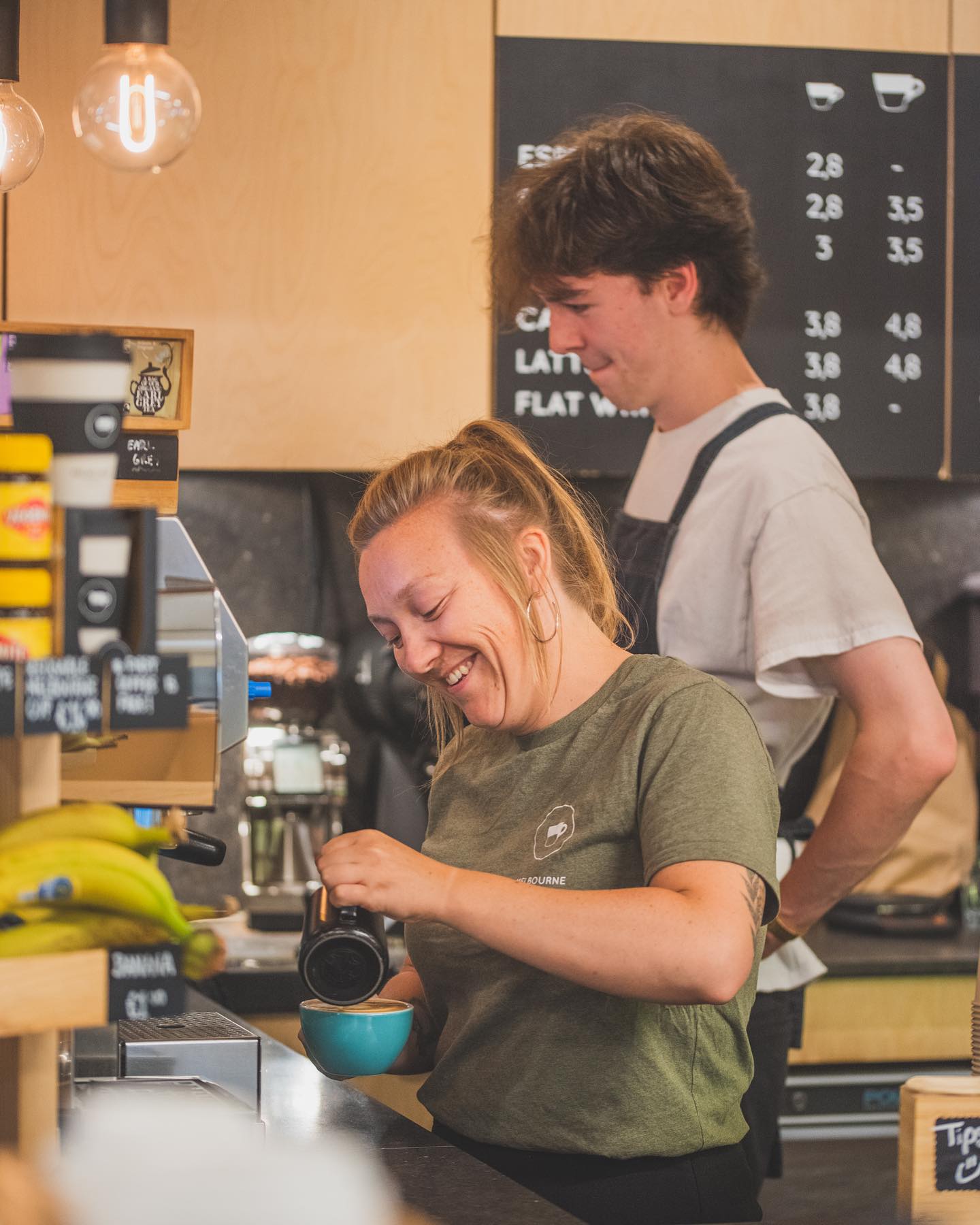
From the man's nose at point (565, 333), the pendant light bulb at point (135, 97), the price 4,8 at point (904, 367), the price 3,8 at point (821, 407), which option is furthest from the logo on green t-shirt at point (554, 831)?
the price 4,8 at point (904, 367)

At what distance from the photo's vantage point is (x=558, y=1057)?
134cm

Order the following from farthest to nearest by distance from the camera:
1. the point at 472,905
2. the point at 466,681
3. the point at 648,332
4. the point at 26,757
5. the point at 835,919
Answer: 1. the point at 835,919
2. the point at 648,332
3. the point at 466,681
4. the point at 472,905
5. the point at 26,757

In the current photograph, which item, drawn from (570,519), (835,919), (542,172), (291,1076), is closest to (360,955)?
(291,1076)

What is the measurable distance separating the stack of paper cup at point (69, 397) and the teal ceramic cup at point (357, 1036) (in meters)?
0.58

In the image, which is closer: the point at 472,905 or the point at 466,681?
the point at 472,905

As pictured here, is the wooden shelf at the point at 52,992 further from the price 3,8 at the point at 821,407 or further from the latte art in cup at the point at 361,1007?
the price 3,8 at the point at 821,407

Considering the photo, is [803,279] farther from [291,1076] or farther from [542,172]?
[291,1076]

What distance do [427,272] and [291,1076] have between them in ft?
5.15

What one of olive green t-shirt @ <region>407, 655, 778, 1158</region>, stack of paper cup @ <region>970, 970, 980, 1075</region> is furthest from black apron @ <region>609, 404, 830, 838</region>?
stack of paper cup @ <region>970, 970, 980, 1075</region>

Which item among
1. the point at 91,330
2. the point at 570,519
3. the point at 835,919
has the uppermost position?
the point at 91,330

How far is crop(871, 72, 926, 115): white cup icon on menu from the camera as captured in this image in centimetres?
288

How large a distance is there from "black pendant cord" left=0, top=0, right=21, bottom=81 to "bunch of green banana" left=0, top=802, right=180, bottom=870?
1.33 metres

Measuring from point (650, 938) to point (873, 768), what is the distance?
619mm

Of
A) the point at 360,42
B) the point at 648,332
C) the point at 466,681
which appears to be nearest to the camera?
the point at 466,681
